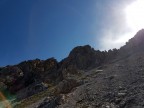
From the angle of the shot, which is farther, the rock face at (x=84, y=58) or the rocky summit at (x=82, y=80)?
the rock face at (x=84, y=58)

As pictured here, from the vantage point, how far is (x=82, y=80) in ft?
166

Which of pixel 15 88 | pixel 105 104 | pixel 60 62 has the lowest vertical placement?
pixel 105 104

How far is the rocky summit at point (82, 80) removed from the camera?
3105 centimetres

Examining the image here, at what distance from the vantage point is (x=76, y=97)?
37375 mm

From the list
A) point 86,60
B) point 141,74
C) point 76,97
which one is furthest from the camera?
point 86,60

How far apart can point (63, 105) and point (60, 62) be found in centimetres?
7376

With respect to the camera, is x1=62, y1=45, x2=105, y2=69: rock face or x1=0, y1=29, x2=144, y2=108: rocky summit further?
x1=62, y1=45, x2=105, y2=69: rock face

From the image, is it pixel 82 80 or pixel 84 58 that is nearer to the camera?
pixel 82 80

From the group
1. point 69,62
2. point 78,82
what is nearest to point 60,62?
point 69,62

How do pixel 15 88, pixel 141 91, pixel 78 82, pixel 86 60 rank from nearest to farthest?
pixel 141 91, pixel 78 82, pixel 86 60, pixel 15 88

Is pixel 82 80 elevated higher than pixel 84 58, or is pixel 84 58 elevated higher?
pixel 84 58

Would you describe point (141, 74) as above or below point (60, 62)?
below

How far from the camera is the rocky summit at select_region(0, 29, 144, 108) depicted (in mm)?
31050

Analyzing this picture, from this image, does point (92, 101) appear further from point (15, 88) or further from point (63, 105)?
point (15, 88)
